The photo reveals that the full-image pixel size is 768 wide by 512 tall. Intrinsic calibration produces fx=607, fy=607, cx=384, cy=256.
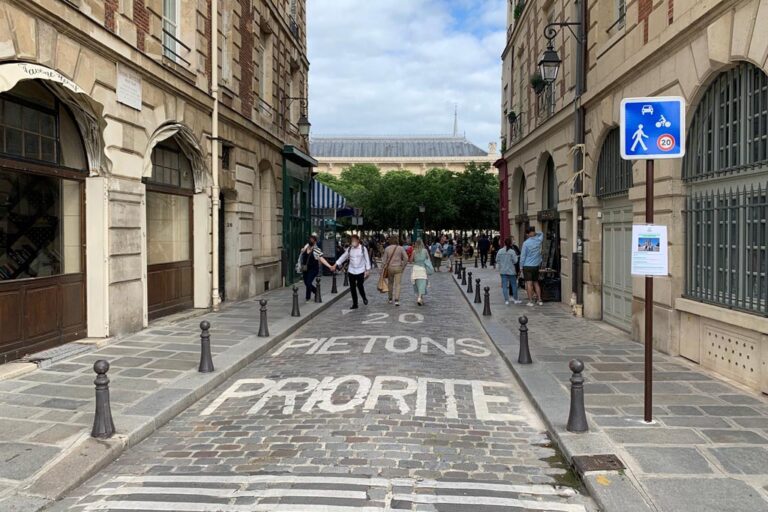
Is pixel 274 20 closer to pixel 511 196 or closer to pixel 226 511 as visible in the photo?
pixel 511 196

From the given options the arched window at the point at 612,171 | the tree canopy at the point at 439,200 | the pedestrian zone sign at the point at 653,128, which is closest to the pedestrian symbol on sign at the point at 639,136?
the pedestrian zone sign at the point at 653,128

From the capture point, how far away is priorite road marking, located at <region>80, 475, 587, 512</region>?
13.6 feet

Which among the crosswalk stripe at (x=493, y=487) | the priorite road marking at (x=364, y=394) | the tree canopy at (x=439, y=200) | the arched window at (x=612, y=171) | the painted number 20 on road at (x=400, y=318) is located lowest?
the crosswalk stripe at (x=493, y=487)

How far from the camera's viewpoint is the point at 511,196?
2405cm

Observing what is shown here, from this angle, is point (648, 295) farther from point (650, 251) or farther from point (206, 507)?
point (206, 507)

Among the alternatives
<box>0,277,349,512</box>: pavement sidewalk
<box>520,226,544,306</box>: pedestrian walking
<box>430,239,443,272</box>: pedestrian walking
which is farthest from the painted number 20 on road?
<box>430,239,443,272</box>: pedestrian walking

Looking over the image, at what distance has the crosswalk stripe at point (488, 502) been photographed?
4.15m

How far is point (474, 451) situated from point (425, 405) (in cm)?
136

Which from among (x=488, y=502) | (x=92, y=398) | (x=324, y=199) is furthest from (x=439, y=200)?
(x=488, y=502)

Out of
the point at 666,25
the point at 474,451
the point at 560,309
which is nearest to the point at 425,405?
the point at 474,451

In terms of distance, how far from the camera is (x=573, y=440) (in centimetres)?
518

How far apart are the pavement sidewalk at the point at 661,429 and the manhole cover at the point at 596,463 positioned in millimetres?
71

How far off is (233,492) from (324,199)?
22.7 meters

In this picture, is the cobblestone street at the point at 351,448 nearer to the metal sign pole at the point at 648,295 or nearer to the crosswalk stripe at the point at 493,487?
the crosswalk stripe at the point at 493,487
